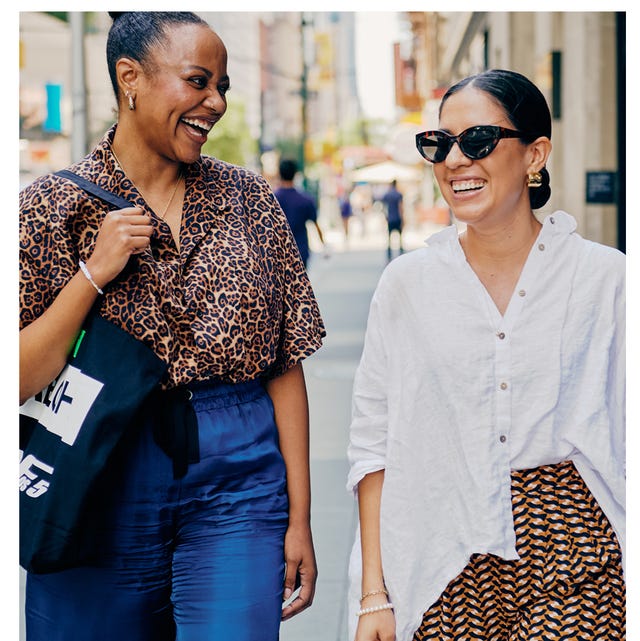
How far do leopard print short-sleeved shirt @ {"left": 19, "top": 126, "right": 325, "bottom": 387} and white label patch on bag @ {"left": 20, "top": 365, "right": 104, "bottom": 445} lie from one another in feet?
0.48

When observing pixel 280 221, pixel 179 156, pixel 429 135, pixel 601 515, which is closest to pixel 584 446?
pixel 601 515

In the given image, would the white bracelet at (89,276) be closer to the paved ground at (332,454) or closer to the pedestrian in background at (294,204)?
the paved ground at (332,454)

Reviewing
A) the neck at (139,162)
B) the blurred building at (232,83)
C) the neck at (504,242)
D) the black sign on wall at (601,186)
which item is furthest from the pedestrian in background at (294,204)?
the neck at (504,242)

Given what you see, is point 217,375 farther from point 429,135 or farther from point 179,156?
point 429,135

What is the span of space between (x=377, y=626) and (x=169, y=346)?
0.76 meters

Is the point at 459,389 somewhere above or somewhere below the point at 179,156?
below

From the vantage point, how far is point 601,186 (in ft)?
38.5

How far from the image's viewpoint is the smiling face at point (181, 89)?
100 inches

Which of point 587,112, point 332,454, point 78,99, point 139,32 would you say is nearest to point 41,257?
point 139,32

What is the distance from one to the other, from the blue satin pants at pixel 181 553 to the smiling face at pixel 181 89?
0.58 m

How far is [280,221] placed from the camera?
9.08 feet

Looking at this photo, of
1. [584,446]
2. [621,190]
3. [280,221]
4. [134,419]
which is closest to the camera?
[584,446]

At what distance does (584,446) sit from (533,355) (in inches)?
8.4

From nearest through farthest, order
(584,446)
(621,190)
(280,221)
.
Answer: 1. (584,446)
2. (280,221)
3. (621,190)
